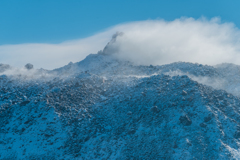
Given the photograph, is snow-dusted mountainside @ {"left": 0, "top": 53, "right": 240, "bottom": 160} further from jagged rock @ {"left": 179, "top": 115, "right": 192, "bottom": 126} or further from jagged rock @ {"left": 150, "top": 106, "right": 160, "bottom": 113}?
jagged rock @ {"left": 150, "top": 106, "right": 160, "bottom": 113}

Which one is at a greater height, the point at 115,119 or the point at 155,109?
the point at 155,109

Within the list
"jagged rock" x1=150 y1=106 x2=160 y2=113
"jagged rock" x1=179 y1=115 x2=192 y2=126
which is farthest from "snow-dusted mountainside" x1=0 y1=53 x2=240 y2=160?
"jagged rock" x1=150 y1=106 x2=160 y2=113

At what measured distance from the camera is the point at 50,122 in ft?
154

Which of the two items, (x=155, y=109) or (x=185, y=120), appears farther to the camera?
(x=155, y=109)

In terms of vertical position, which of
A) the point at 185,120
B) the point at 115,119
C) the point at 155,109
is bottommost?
the point at 115,119

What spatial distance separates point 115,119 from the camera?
159 ft

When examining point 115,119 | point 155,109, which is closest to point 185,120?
point 155,109

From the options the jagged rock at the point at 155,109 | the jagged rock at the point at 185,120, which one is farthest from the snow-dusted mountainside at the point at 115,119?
the jagged rock at the point at 155,109

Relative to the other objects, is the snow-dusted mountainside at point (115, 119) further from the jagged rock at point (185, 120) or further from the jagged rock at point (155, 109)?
the jagged rock at point (155, 109)

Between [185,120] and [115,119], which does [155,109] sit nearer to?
[185,120]

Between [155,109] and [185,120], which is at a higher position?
[155,109]

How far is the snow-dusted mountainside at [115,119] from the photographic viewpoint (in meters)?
41.0

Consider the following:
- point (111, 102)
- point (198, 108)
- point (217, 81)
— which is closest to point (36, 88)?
point (111, 102)

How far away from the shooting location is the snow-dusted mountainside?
41.0 m
